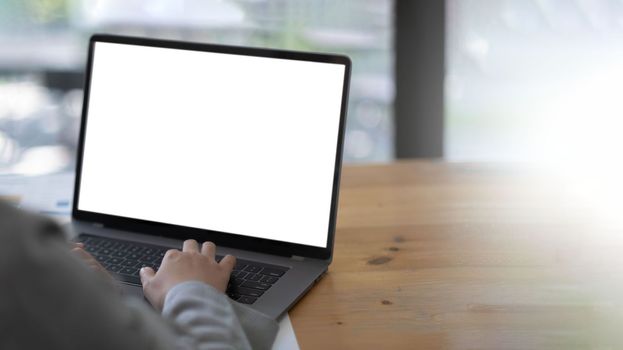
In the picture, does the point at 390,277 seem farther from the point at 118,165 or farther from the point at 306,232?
the point at 118,165

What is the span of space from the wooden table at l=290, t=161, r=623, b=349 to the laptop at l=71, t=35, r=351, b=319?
9 cm

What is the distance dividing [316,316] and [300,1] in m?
1.73

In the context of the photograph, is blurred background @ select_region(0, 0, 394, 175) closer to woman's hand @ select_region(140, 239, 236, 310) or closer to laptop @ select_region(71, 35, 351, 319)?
laptop @ select_region(71, 35, 351, 319)

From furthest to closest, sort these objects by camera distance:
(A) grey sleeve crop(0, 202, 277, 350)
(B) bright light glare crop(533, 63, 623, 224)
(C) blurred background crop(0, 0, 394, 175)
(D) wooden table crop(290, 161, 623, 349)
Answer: (C) blurred background crop(0, 0, 394, 175), (B) bright light glare crop(533, 63, 623, 224), (D) wooden table crop(290, 161, 623, 349), (A) grey sleeve crop(0, 202, 277, 350)

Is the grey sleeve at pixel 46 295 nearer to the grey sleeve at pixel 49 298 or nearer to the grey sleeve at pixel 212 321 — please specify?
the grey sleeve at pixel 49 298

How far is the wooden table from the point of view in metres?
0.92

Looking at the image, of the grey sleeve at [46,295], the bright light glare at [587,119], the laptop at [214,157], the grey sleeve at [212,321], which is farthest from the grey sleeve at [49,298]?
the bright light glare at [587,119]

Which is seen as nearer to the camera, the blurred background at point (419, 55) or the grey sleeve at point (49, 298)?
the grey sleeve at point (49, 298)

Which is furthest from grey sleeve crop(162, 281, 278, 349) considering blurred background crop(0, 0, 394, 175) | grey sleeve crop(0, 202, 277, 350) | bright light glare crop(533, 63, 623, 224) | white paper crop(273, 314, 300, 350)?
blurred background crop(0, 0, 394, 175)

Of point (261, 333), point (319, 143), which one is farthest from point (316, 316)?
point (319, 143)

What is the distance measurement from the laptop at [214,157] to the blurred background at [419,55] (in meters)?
1.35

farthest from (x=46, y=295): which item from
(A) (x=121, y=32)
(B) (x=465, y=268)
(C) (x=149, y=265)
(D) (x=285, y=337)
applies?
(A) (x=121, y=32)

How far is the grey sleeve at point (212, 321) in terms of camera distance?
80cm

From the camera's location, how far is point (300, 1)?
254cm
